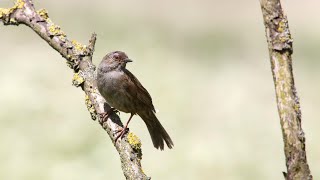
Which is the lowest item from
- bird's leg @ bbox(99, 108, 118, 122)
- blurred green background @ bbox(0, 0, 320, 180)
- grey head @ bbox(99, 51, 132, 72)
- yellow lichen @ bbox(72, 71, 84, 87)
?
bird's leg @ bbox(99, 108, 118, 122)

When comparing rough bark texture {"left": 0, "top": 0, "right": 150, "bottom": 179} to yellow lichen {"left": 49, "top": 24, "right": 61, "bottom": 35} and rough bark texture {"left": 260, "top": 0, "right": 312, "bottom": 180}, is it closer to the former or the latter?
yellow lichen {"left": 49, "top": 24, "right": 61, "bottom": 35}

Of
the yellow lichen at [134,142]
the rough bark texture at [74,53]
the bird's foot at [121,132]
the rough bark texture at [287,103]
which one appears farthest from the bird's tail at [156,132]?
the rough bark texture at [287,103]

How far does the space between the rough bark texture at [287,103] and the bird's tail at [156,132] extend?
140 inches

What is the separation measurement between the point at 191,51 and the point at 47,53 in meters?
2.11

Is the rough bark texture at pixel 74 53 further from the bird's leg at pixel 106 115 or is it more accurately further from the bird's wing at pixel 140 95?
the bird's wing at pixel 140 95

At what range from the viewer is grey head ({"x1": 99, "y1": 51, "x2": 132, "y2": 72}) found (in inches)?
311

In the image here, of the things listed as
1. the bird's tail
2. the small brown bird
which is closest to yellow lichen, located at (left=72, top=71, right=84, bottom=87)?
the small brown bird

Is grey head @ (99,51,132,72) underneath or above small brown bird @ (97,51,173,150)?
above

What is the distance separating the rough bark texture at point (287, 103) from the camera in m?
4.29

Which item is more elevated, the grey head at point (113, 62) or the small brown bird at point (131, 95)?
the grey head at point (113, 62)

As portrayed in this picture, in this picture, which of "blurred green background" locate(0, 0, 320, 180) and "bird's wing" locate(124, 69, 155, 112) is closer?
"bird's wing" locate(124, 69, 155, 112)

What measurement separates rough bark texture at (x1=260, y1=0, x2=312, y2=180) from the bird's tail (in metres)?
3.55

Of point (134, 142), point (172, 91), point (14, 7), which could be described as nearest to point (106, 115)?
point (134, 142)

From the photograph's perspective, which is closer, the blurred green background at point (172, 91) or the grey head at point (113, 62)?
the grey head at point (113, 62)
